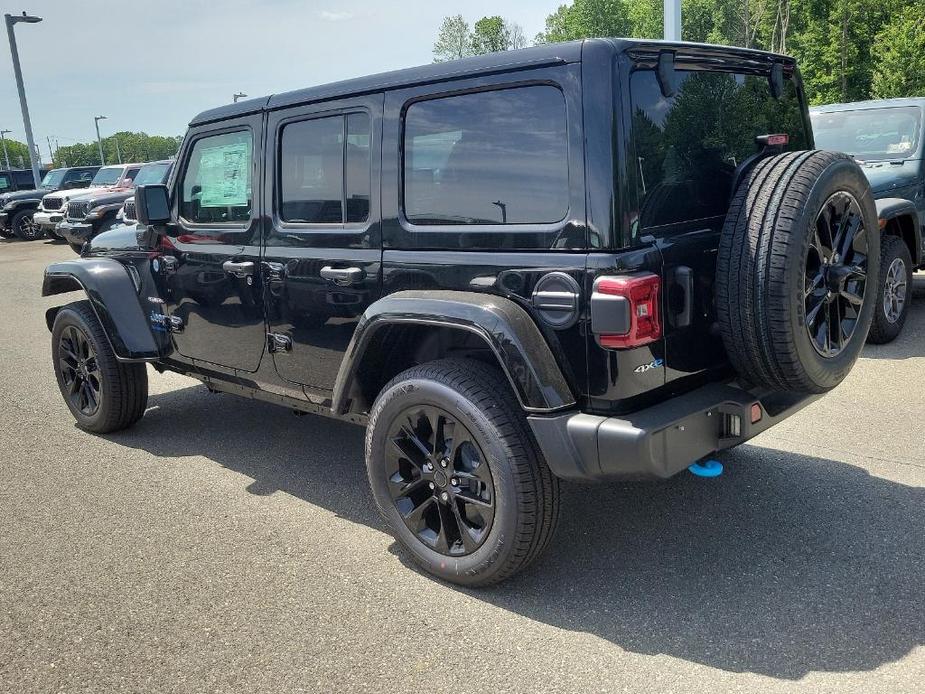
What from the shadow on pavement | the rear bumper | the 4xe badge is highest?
the 4xe badge

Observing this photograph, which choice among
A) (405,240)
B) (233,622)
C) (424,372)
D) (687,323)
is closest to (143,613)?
(233,622)

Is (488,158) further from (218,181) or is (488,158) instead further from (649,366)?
(218,181)

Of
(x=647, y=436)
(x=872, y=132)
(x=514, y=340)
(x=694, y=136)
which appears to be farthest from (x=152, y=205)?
(x=872, y=132)

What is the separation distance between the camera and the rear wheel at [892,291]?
6.05m

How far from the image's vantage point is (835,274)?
302 cm

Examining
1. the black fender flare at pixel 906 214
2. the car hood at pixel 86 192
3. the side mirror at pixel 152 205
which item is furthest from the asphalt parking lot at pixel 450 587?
the car hood at pixel 86 192

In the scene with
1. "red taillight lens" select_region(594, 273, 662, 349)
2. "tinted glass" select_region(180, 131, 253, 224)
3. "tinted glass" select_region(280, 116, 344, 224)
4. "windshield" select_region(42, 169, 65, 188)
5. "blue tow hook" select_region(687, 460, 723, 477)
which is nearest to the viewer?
"red taillight lens" select_region(594, 273, 662, 349)

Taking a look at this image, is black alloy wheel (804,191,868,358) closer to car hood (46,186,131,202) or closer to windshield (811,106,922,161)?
windshield (811,106,922,161)

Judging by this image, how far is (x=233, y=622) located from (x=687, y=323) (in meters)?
1.93

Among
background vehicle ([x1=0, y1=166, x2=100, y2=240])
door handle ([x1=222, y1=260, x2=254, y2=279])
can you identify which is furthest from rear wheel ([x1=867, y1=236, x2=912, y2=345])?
background vehicle ([x1=0, y1=166, x2=100, y2=240])

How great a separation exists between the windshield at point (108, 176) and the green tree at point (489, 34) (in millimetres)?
53329

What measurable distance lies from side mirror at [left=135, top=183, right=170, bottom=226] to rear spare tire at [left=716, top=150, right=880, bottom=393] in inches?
116

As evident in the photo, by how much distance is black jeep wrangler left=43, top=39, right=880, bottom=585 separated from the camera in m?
2.71

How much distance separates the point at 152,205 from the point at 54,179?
22.1 meters
